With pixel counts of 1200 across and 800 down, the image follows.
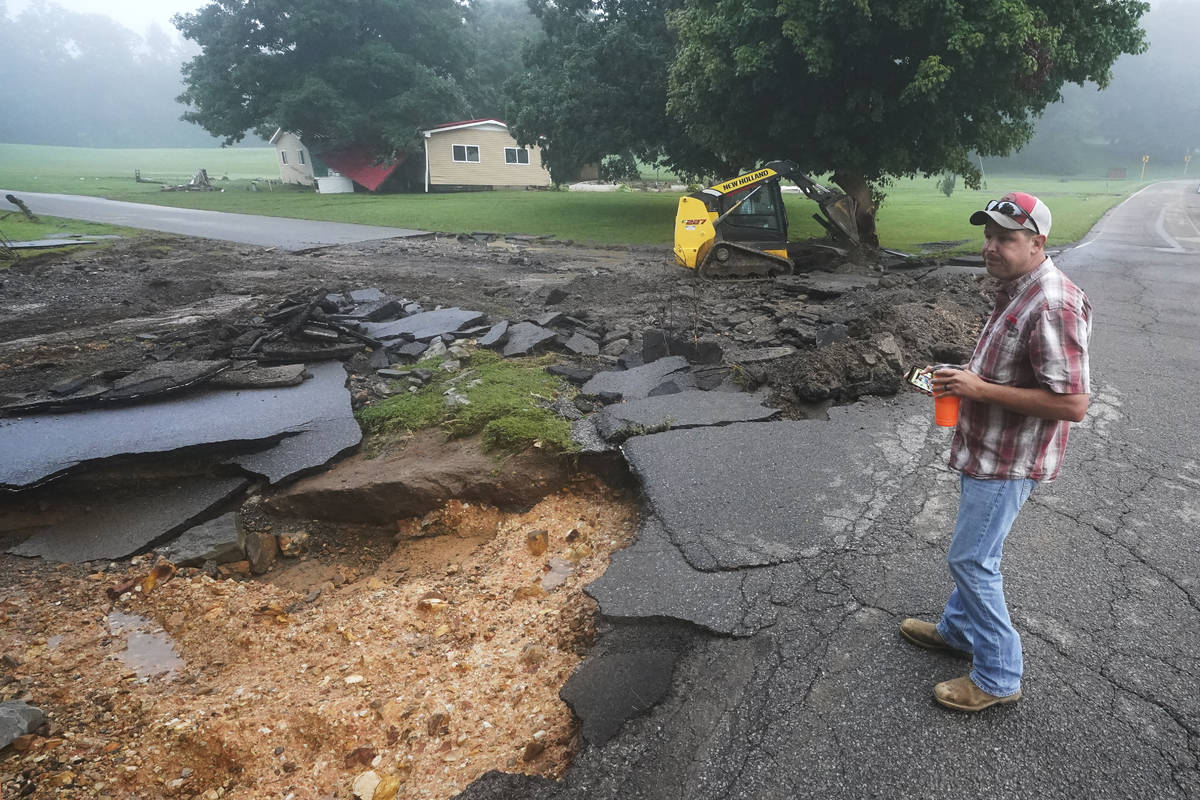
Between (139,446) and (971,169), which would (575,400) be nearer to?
(139,446)

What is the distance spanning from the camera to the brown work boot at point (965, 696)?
263 centimetres

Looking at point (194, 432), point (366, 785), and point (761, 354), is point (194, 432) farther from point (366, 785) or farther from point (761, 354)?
point (761, 354)

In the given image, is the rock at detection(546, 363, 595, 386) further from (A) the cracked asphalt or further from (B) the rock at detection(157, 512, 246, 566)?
(B) the rock at detection(157, 512, 246, 566)

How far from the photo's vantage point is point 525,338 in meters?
8.23

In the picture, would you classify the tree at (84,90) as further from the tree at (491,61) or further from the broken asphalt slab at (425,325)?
the broken asphalt slab at (425,325)

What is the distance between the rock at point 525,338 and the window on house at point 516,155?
118 ft

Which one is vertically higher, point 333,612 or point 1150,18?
point 1150,18

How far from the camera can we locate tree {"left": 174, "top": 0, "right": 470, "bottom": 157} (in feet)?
127

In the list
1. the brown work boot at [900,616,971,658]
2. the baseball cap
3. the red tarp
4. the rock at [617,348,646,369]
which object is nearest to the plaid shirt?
the baseball cap

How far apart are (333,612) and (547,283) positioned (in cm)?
963

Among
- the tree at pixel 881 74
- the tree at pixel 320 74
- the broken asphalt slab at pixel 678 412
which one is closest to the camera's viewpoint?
the broken asphalt slab at pixel 678 412

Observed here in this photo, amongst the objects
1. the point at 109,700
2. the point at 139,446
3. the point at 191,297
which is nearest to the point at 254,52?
the point at 191,297

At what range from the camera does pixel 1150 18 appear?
138 meters

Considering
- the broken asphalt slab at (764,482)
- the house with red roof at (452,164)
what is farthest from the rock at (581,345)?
the house with red roof at (452,164)
